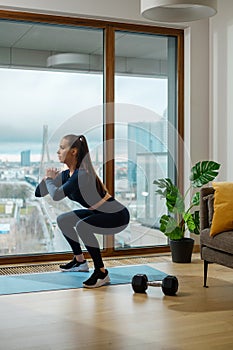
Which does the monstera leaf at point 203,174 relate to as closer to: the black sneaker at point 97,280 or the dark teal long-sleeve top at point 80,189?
the dark teal long-sleeve top at point 80,189

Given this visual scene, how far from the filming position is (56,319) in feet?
11.5

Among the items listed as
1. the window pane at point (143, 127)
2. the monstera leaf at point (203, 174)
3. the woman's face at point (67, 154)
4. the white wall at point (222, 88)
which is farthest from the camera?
the window pane at point (143, 127)

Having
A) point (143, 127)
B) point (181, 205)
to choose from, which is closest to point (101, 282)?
point (181, 205)

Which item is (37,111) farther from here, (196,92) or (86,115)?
(196,92)

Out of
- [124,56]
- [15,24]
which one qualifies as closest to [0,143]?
[15,24]

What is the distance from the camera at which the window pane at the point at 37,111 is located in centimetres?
544

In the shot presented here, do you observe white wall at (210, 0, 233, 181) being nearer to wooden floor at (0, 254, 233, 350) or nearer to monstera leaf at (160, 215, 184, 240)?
monstera leaf at (160, 215, 184, 240)

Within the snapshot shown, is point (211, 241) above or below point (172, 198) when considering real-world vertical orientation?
below

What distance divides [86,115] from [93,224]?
1.64 meters

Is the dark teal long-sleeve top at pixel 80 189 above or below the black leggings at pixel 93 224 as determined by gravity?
above

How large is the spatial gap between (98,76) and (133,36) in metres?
0.62

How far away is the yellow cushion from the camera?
165 inches

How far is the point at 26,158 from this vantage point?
553 centimetres

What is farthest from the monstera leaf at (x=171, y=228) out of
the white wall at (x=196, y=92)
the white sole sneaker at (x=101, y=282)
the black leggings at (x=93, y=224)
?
the white sole sneaker at (x=101, y=282)
